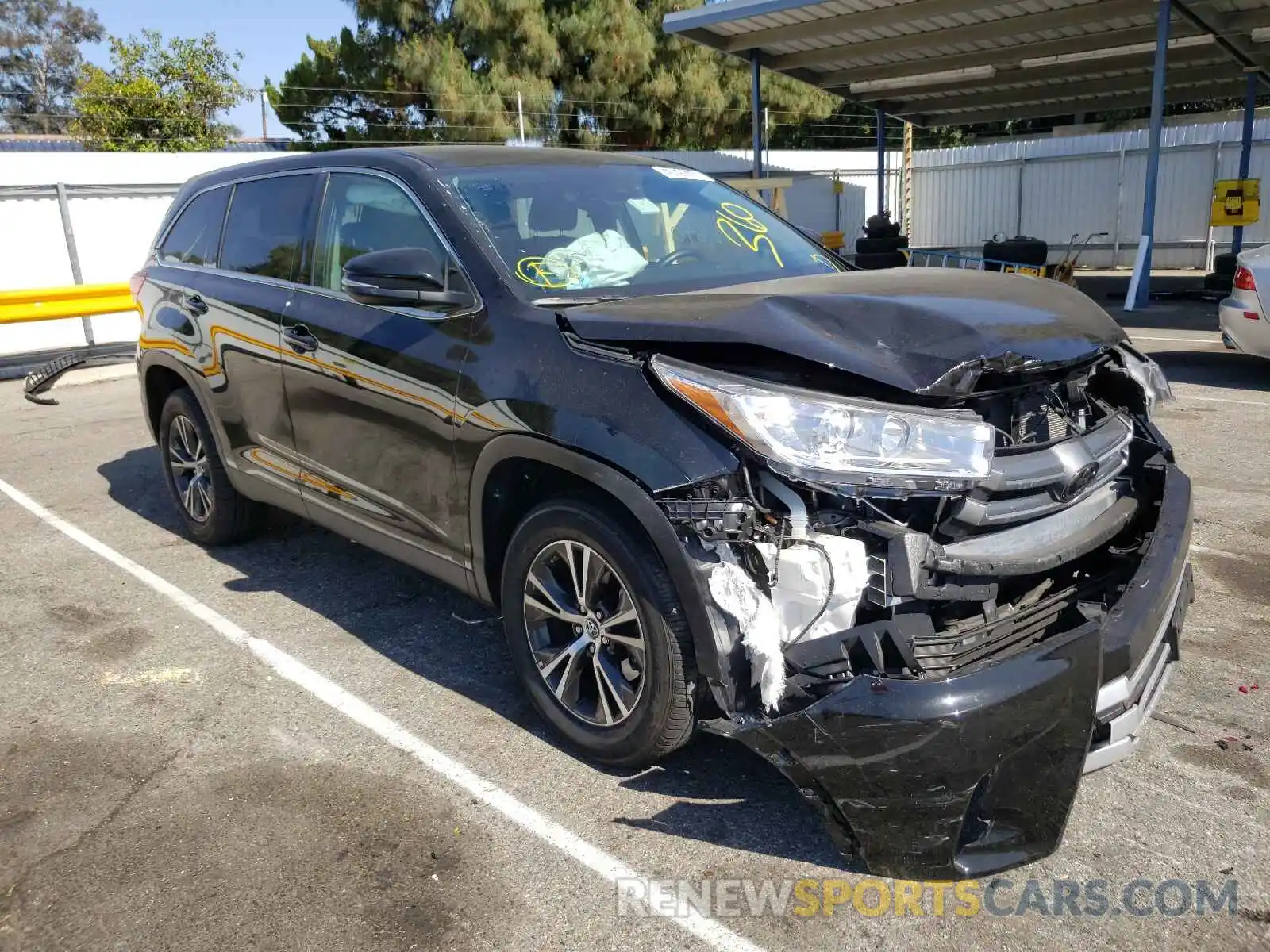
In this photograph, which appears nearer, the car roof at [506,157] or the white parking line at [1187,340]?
the car roof at [506,157]

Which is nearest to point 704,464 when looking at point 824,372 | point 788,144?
point 824,372

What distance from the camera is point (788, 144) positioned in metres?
38.4

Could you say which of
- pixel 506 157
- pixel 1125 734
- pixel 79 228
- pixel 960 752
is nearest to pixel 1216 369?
pixel 506 157

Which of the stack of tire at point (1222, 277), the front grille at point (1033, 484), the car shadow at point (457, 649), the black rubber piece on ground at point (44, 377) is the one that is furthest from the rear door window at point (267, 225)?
the stack of tire at point (1222, 277)

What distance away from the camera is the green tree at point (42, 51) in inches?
1896

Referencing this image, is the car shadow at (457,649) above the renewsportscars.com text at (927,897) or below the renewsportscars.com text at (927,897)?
above

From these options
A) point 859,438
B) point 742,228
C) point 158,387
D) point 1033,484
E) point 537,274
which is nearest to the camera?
point 859,438

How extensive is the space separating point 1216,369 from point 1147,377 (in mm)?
6845

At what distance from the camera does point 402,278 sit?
343 cm

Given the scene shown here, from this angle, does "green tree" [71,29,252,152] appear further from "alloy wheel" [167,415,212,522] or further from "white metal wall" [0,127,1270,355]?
"alloy wheel" [167,415,212,522]

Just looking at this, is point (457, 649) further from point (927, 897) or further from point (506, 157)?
point (927, 897)

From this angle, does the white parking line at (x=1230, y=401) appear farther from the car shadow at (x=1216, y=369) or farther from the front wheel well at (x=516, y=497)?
the front wheel well at (x=516, y=497)

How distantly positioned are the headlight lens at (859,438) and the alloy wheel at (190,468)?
11.9 feet

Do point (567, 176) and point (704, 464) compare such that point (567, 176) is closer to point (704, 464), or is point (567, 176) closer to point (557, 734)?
point (704, 464)
